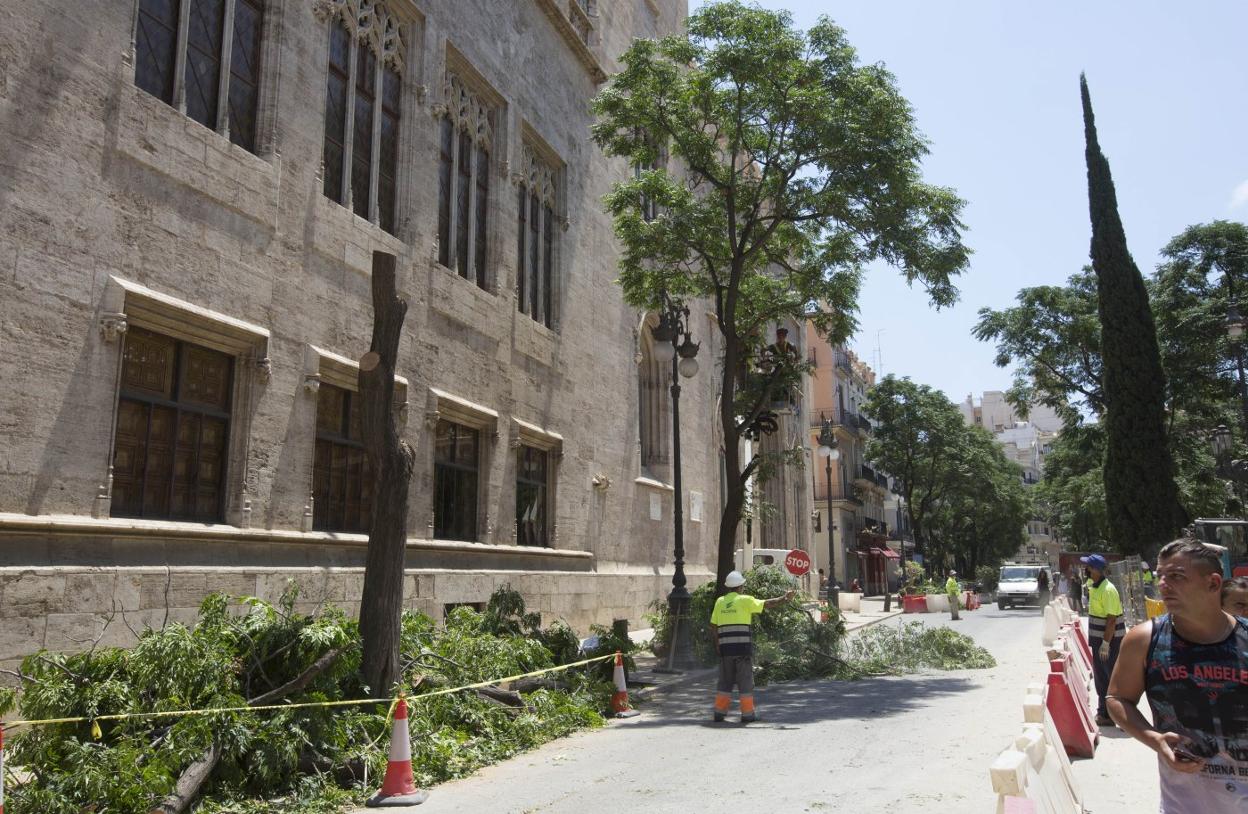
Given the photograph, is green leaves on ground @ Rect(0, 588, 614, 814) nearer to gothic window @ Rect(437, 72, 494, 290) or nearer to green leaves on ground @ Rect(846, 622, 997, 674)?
green leaves on ground @ Rect(846, 622, 997, 674)

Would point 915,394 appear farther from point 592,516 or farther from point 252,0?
point 252,0

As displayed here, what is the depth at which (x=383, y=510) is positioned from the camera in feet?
30.2

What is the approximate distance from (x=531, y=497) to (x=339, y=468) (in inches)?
249

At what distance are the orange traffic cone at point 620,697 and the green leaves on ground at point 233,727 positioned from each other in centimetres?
176

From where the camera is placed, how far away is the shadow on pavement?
11000mm

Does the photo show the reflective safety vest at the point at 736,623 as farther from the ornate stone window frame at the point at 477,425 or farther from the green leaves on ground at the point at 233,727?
the ornate stone window frame at the point at 477,425

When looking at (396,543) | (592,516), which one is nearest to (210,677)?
(396,543)

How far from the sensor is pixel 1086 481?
44500mm

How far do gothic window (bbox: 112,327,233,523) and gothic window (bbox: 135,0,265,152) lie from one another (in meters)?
2.87

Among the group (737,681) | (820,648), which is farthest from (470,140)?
(737,681)

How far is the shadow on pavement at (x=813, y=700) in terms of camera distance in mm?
11000

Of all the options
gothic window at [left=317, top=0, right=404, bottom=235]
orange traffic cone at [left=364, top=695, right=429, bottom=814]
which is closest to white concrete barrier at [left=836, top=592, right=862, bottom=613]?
gothic window at [left=317, top=0, right=404, bottom=235]

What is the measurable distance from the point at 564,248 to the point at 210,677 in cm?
1527

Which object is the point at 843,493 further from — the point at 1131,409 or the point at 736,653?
the point at 736,653
